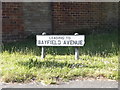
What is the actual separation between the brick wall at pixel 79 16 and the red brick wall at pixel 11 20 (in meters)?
1.29

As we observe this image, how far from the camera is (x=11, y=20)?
960cm

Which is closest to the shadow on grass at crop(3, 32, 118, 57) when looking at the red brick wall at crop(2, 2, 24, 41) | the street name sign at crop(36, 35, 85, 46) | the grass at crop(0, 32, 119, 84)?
the grass at crop(0, 32, 119, 84)

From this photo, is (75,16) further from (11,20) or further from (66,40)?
(66,40)

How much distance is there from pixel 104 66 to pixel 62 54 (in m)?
1.69

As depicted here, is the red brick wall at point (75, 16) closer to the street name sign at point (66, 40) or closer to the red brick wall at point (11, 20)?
the red brick wall at point (11, 20)

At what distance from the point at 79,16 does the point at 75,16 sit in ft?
0.49

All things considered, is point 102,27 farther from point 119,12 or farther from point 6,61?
point 6,61

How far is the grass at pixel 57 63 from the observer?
19.1 ft

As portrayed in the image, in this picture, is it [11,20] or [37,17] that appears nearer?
[11,20]

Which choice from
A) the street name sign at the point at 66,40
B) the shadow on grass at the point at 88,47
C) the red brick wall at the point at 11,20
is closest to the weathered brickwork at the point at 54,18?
the red brick wall at the point at 11,20

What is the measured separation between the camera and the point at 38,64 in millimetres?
6645

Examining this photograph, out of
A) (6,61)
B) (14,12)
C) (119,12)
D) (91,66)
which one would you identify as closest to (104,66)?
(91,66)

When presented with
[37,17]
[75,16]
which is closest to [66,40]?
[37,17]

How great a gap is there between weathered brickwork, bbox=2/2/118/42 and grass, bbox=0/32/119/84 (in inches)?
23.0
